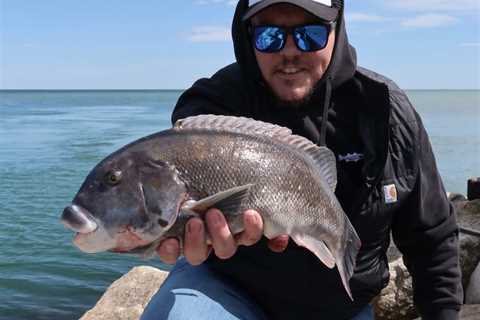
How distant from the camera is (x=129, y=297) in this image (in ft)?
22.1

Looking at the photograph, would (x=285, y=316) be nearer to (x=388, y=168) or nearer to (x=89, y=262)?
(x=388, y=168)

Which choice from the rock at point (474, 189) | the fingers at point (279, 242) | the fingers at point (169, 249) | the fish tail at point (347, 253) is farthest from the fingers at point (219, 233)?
the rock at point (474, 189)

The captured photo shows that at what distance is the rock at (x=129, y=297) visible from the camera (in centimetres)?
Result: 633

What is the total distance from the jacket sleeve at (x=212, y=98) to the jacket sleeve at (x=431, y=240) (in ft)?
3.84

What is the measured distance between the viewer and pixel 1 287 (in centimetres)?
1088

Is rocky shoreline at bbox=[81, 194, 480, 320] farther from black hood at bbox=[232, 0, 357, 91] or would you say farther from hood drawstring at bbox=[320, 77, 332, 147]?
black hood at bbox=[232, 0, 357, 91]

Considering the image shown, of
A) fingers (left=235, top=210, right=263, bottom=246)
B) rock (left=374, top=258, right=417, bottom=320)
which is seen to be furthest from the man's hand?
rock (left=374, top=258, right=417, bottom=320)

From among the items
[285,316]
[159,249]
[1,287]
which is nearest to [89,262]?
[1,287]

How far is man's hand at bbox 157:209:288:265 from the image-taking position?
2.92 meters

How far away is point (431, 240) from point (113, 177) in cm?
232

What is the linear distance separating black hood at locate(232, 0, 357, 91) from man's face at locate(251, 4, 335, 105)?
0.06 metres

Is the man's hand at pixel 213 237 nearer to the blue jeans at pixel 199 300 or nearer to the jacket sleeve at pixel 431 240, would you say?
the blue jeans at pixel 199 300

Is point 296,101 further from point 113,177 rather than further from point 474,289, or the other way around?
point 474,289

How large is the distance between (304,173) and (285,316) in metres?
1.25
